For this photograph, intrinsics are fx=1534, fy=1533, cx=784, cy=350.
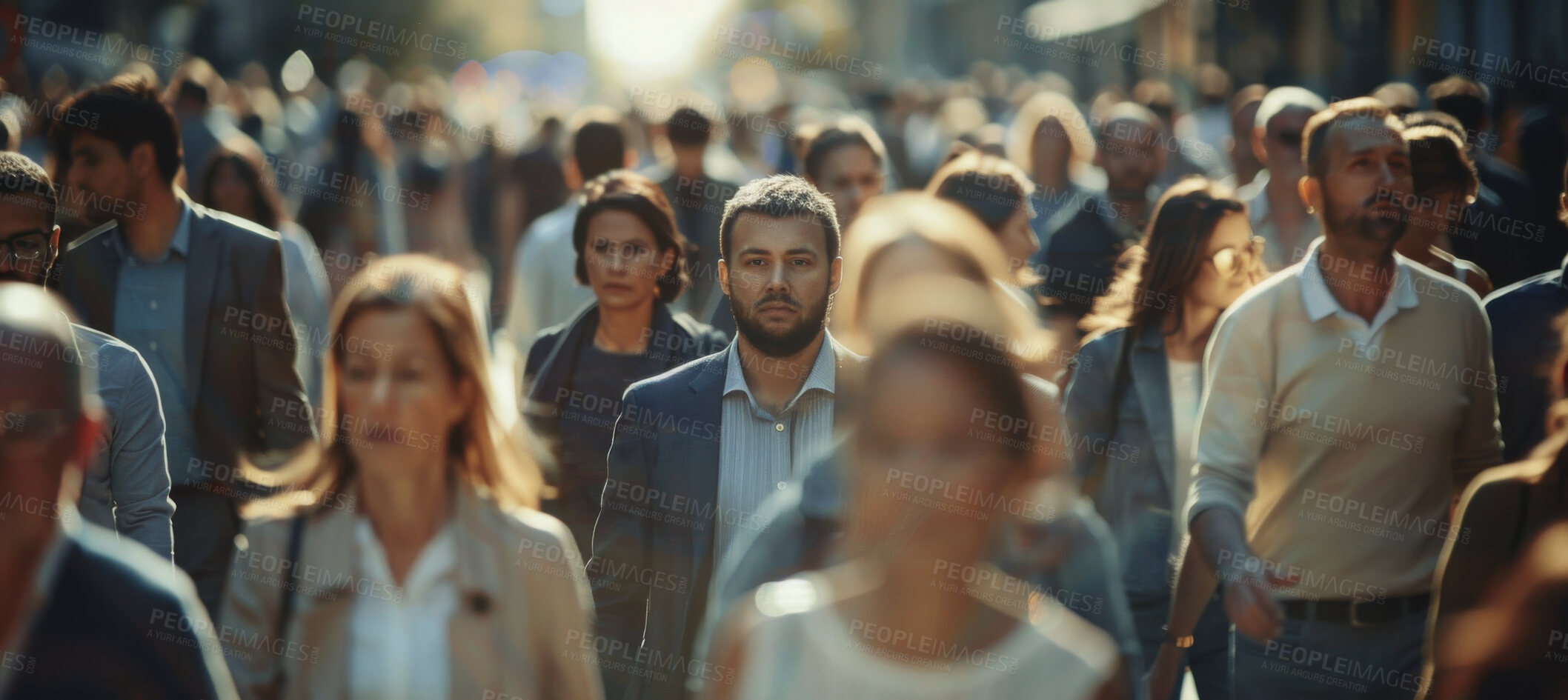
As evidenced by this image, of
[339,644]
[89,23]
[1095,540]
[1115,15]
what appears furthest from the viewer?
[89,23]

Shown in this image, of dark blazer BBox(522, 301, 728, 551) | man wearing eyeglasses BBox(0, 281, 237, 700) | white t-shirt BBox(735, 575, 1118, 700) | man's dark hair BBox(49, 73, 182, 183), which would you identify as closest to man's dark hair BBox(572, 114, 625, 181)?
dark blazer BBox(522, 301, 728, 551)

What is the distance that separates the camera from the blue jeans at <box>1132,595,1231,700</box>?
16.0 ft

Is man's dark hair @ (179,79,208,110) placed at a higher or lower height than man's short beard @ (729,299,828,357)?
higher

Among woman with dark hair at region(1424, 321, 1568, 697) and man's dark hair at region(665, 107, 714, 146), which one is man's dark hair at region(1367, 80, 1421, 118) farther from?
woman with dark hair at region(1424, 321, 1568, 697)

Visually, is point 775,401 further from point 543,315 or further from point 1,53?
point 1,53

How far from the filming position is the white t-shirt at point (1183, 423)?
4.92 metres

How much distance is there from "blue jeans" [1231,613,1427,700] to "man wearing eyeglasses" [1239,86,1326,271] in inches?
141

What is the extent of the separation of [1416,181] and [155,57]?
24638 mm

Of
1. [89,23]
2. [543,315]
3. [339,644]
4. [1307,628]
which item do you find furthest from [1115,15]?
[339,644]

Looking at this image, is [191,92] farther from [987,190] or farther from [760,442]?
[760,442]

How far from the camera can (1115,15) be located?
1185 inches

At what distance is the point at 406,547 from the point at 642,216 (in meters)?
3.13

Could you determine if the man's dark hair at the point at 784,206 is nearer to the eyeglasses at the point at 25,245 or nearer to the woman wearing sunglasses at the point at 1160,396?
the woman wearing sunglasses at the point at 1160,396

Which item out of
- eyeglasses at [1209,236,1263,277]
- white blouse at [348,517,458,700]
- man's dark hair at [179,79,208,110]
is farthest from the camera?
man's dark hair at [179,79,208,110]
